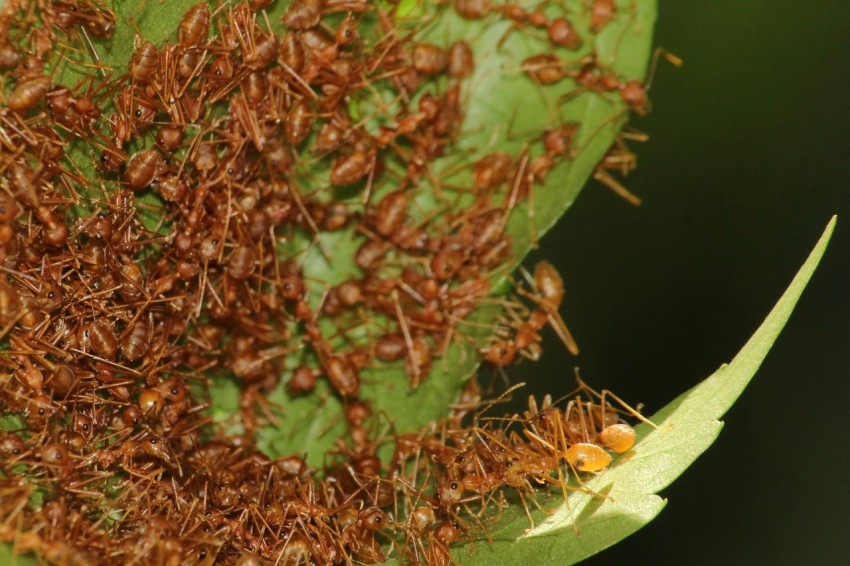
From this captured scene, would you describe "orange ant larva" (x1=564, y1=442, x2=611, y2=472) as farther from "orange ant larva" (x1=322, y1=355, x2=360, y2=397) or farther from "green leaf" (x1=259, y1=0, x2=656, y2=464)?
"orange ant larva" (x1=322, y1=355, x2=360, y2=397)

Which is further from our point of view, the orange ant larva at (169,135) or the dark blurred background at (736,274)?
the dark blurred background at (736,274)

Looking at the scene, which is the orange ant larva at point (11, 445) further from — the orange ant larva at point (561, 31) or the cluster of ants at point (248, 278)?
the orange ant larva at point (561, 31)

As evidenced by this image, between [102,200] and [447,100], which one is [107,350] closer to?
[102,200]

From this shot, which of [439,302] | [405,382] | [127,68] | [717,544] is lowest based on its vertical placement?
[717,544]

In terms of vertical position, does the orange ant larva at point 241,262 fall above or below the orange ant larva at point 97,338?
above

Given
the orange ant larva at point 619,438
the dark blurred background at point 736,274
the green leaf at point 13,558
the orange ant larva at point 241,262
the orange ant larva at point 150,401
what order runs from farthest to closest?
the dark blurred background at point 736,274 < the orange ant larva at point 241,262 < the orange ant larva at point 150,401 < the orange ant larva at point 619,438 < the green leaf at point 13,558

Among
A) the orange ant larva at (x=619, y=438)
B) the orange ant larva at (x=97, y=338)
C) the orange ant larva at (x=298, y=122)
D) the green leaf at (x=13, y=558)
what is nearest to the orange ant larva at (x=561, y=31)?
the orange ant larva at (x=298, y=122)

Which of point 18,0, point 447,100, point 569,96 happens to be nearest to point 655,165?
point 569,96

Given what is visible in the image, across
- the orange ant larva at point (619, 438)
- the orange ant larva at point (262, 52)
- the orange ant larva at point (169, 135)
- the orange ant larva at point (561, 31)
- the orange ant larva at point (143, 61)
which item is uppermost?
the orange ant larva at point (561, 31)
